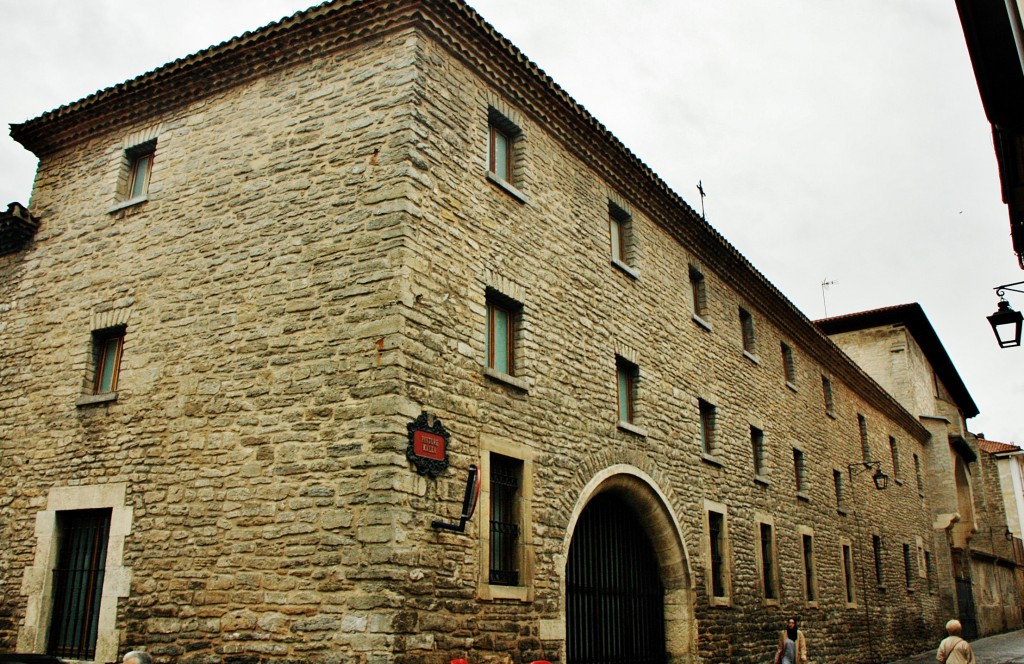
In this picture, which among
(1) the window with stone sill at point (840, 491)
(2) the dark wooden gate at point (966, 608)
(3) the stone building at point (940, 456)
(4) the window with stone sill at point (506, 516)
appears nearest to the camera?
(4) the window with stone sill at point (506, 516)

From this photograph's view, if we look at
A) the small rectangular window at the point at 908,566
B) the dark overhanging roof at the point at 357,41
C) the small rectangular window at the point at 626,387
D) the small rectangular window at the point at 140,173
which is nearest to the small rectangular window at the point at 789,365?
the dark overhanging roof at the point at 357,41

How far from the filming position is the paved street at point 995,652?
2213 centimetres

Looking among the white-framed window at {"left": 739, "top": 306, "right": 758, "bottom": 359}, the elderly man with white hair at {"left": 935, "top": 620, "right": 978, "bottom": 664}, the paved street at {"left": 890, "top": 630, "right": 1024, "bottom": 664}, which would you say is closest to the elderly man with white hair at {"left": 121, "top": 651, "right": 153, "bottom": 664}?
the elderly man with white hair at {"left": 935, "top": 620, "right": 978, "bottom": 664}

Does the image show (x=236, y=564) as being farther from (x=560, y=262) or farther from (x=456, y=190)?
(x=560, y=262)

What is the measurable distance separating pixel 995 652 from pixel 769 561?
13.1 meters

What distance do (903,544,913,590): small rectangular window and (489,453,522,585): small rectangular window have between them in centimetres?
2113

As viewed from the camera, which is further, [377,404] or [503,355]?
[503,355]

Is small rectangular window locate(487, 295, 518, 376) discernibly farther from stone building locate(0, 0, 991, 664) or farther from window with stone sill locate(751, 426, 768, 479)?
window with stone sill locate(751, 426, 768, 479)

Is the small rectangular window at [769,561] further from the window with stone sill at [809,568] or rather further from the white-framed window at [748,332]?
the white-framed window at [748,332]

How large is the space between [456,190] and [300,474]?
3.88 m

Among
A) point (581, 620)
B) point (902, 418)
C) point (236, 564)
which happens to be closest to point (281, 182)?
point (236, 564)

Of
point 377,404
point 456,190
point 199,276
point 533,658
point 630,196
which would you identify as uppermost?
point 630,196

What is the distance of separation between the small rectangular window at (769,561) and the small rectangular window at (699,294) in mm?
4567

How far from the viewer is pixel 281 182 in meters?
A: 10.6
